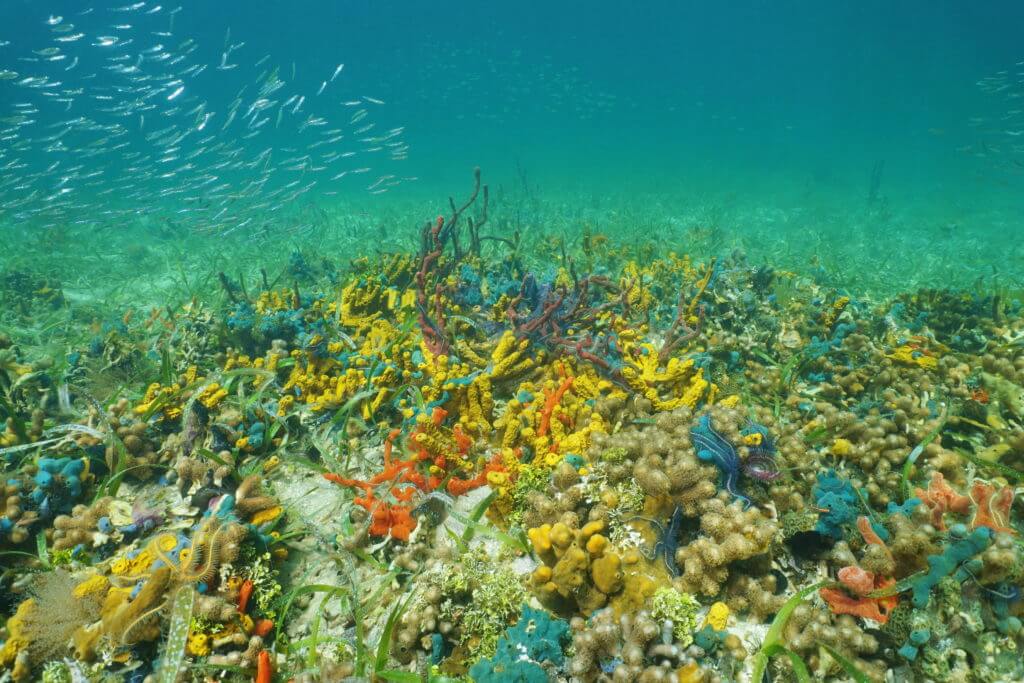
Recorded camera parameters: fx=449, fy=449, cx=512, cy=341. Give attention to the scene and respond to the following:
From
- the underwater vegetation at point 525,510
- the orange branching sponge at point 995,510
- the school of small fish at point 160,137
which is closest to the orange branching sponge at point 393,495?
the underwater vegetation at point 525,510

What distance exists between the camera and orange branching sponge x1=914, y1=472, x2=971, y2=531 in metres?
2.43

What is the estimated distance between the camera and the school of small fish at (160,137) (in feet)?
45.9

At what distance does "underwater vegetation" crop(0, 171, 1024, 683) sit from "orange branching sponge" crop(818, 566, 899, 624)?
13mm

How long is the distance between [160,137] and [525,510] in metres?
20.2

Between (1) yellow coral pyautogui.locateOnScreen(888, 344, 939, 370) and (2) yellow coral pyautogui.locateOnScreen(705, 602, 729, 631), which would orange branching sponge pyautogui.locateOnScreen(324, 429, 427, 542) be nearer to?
(2) yellow coral pyautogui.locateOnScreen(705, 602, 729, 631)

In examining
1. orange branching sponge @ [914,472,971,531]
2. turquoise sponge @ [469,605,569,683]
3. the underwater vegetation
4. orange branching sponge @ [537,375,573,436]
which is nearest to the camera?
turquoise sponge @ [469,605,569,683]

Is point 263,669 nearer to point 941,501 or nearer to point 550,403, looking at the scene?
point 550,403

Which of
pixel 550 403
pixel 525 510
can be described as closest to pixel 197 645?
pixel 525 510

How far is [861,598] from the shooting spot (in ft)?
7.34

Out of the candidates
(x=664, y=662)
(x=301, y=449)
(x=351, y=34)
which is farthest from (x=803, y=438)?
(x=351, y=34)

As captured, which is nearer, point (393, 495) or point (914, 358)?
point (393, 495)

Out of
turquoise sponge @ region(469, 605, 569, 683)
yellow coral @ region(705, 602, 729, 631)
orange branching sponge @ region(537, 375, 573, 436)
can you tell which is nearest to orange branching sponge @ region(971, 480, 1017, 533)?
yellow coral @ region(705, 602, 729, 631)

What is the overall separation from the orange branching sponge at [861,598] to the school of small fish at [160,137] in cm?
1286

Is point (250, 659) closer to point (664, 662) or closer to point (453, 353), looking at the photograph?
point (664, 662)
